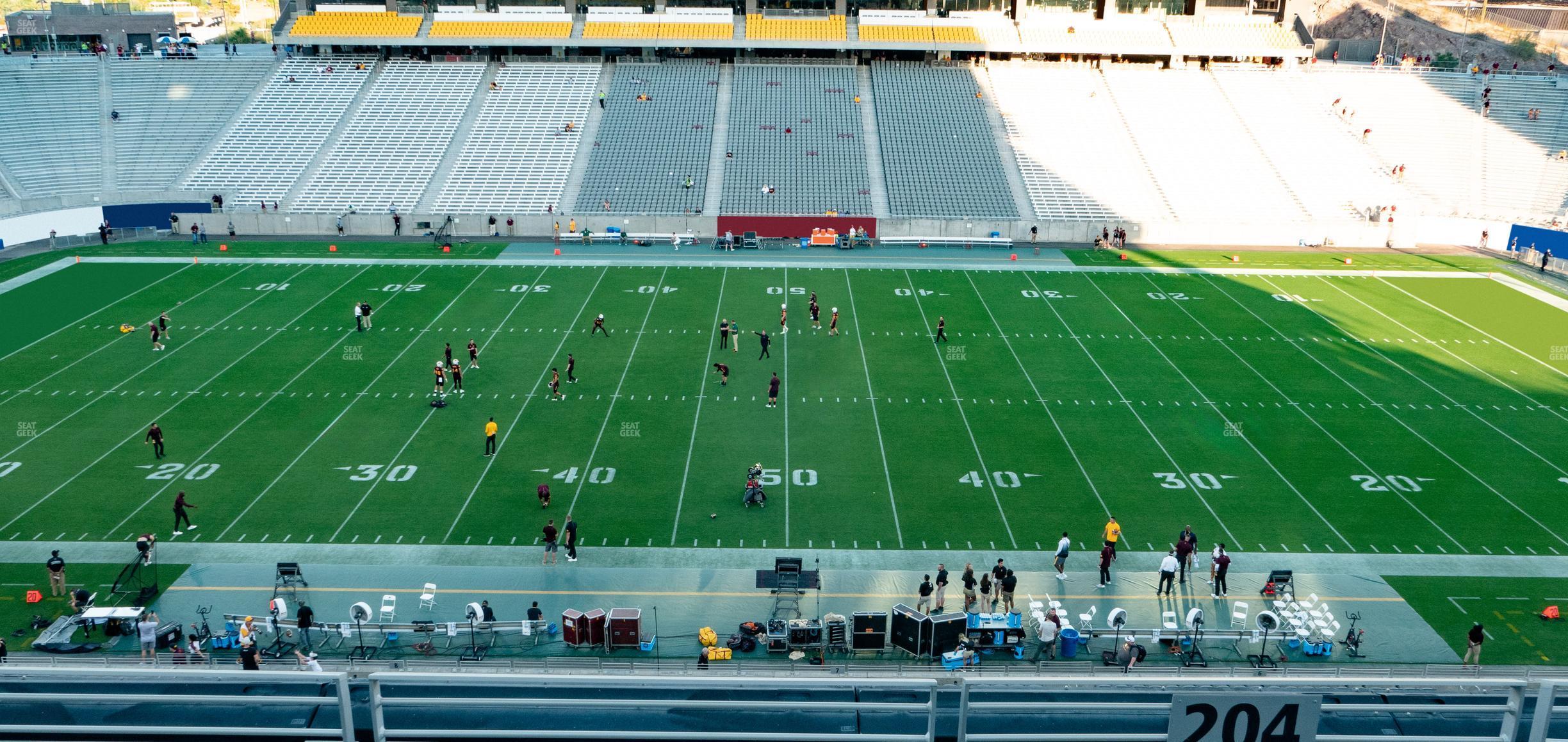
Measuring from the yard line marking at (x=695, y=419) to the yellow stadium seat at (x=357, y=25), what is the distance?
39145mm

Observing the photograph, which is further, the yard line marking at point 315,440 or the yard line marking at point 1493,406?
the yard line marking at point 1493,406

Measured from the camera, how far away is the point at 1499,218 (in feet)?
174

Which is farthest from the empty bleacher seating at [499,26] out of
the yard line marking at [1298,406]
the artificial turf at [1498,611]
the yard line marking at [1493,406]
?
the artificial turf at [1498,611]

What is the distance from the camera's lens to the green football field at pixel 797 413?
2358cm

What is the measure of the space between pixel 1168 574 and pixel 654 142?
46.7 m

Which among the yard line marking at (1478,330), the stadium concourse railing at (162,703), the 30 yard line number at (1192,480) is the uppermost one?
the stadium concourse railing at (162,703)

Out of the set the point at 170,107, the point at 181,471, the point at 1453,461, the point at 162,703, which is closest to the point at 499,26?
the point at 170,107

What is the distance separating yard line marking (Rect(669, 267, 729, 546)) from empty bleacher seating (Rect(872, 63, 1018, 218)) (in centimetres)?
1803

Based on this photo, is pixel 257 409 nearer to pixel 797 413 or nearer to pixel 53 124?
pixel 797 413

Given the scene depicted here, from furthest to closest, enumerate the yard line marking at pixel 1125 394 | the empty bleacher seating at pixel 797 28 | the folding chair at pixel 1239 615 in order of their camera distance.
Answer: the empty bleacher seating at pixel 797 28 < the yard line marking at pixel 1125 394 < the folding chair at pixel 1239 615

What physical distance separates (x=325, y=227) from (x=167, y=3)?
10591 centimetres

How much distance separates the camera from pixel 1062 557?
21234 mm

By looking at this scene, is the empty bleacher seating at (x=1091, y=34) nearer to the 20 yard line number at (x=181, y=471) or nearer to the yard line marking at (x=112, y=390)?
the yard line marking at (x=112, y=390)

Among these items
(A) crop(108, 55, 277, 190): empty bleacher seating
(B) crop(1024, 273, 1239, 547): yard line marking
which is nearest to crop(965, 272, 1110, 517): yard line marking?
(B) crop(1024, 273, 1239, 547): yard line marking
